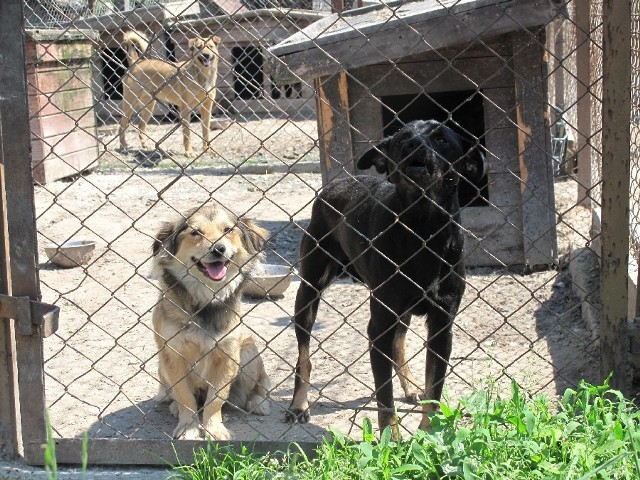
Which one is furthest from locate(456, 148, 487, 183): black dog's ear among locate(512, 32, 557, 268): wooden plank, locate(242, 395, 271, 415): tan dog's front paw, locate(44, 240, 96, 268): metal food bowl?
locate(44, 240, 96, 268): metal food bowl

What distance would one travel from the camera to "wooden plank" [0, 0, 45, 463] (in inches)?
107

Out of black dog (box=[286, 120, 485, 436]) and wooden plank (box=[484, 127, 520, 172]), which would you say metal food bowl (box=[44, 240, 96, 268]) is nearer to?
wooden plank (box=[484, 127, 520, 172])

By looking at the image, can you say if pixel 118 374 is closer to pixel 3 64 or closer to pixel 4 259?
pixel 4 259

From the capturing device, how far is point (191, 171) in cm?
1079

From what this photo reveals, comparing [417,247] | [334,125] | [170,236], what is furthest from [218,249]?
[334,125]

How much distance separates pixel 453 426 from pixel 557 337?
2291 millimetres

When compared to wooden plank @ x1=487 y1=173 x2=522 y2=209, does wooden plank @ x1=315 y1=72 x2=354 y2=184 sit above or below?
above

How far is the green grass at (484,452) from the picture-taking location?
8.41ft

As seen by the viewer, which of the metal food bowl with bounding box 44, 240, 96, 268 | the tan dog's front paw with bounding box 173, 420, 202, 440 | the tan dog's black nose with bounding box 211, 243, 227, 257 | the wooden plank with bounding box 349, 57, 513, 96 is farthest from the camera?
the metal food bowl with bounding box 44, 240, 96, 268

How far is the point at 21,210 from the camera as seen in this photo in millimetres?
2811

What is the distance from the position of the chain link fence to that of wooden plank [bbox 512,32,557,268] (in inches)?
0.6

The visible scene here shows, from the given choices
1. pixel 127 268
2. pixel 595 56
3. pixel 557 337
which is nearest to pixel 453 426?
pixel 557 337

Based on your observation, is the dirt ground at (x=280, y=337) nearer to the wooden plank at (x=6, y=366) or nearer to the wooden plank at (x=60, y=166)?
the wooden plank at (x=6, y=366)

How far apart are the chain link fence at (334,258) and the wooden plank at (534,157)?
2 cm
